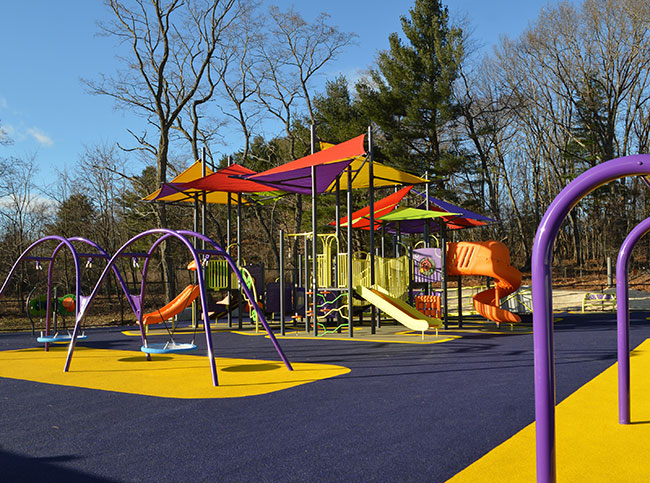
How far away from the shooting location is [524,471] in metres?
3.71

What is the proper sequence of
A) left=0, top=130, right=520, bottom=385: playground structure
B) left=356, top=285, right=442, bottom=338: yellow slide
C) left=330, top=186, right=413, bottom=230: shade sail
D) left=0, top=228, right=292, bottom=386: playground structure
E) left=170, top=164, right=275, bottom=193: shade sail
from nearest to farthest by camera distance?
1. left=0, top=228, right=292, bottom=386: playground structure
2. left=356, top=285, right=442, bottom=338: yellow slide
3. left=0, top=130, right=520, bottom=385: playground structure
4. left=170, top=164, right=275, bottom=193: shade sail
5. left=330, top=186, right=413, bottom=230: shade sail

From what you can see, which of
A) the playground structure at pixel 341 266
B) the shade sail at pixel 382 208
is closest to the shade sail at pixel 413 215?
the playground structure at pixel 341 266

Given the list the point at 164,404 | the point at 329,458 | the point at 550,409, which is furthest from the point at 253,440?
the point at 550,409

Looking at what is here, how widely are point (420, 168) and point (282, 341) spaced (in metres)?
19.5

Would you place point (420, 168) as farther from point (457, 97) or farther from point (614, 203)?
point (614, 203)

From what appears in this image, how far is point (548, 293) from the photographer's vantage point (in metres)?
2.91

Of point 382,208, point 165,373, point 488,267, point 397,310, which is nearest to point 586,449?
point 165,373

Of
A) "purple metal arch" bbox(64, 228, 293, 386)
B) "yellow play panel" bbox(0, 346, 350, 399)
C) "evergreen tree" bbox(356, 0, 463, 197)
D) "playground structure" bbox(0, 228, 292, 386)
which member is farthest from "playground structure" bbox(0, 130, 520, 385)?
"evergreen tree" bbox(356, 0, 463, 197)

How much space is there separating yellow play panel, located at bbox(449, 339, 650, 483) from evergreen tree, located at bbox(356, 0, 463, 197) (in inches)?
957

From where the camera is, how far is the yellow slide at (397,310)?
458 inches

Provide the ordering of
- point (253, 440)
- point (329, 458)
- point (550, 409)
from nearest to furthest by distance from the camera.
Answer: point (550, 409) → point (329, 458) → point (253, 440)

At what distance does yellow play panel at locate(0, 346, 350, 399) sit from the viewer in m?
7.02

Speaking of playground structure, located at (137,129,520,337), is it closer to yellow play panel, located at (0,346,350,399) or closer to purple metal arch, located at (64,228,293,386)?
yellow play panel, located at (0,346,350,399)

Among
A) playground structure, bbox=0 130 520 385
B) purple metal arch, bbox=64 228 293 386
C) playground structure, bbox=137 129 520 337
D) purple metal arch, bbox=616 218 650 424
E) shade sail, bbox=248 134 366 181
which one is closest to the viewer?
purple metal arch, bbox=616 218 650 424
